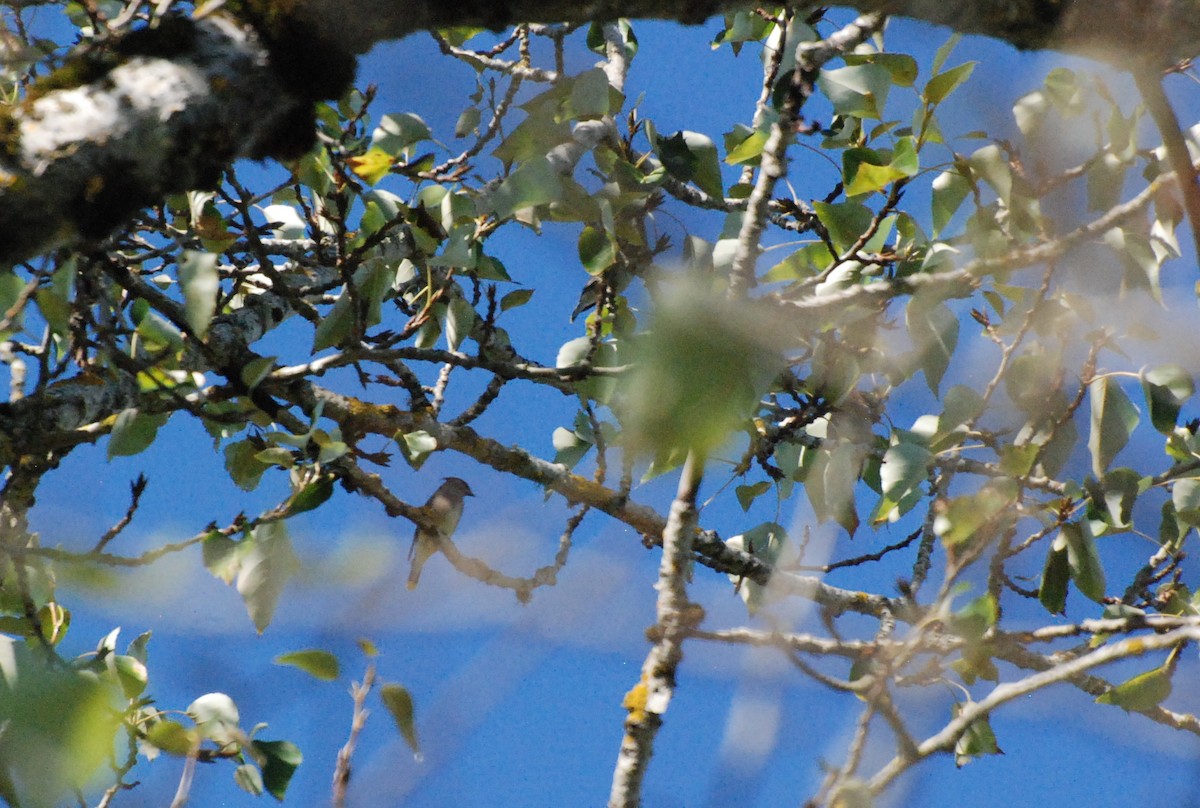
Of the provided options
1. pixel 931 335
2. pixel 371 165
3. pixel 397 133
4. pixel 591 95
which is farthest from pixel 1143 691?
pixel 397 133

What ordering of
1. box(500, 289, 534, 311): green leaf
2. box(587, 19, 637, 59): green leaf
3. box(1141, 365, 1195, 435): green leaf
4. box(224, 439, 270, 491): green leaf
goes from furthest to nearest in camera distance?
box(587, 19, 637, 59): green leaf → box(500, 289, 534, 311): green leaf → box(224, 439, 270, 491): green leaf → box(1141, 365, 1195, 435): green leaf

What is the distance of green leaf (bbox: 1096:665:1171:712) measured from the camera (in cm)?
155

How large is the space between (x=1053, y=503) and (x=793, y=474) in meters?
0.84

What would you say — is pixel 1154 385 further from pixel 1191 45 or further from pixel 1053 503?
pixel 1191 45

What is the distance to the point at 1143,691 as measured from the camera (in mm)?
1574

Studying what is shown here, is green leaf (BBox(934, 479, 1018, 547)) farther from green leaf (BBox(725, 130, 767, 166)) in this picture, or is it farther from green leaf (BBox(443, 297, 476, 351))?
green leaf (BBox(443, 297, 476, 351))

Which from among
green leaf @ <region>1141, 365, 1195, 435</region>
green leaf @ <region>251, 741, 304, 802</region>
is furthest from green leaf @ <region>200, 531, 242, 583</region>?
green leaf @ <region>1141, 365, 1195, 435</region>

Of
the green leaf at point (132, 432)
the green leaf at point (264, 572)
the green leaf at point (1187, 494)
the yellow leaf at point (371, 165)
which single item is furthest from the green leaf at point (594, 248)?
the green leaf at point (1187, 494)

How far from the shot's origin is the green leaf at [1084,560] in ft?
5.94

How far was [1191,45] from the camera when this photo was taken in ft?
4.10

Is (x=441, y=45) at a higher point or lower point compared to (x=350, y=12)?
lower

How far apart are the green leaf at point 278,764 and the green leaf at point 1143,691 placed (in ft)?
4.63

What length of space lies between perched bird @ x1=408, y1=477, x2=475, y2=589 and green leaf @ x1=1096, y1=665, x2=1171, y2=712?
1.21 metres

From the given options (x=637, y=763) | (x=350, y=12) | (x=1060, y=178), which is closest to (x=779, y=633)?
(x=637, y=763)
